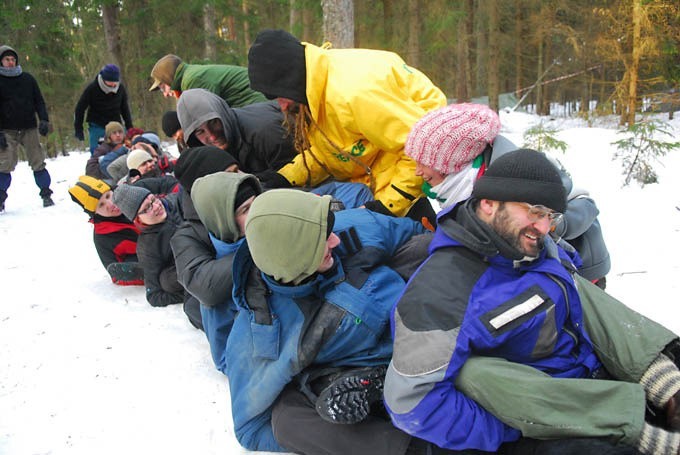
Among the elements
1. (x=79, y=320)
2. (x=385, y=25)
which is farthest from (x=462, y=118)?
(x=385, y=25)

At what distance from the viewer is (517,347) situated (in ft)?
5.07

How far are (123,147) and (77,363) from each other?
3.97 m

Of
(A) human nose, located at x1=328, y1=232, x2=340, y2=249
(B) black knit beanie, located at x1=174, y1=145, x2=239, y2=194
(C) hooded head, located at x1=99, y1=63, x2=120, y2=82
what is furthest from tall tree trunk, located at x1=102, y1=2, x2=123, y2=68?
(A) human nose, located at x1=328, y1=232, x2=340, y2=249

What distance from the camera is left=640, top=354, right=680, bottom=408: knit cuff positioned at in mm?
1485

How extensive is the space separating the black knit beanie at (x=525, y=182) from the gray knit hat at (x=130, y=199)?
258 cm

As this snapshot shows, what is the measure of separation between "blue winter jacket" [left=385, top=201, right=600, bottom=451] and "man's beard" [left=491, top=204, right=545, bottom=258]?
0.04 metres

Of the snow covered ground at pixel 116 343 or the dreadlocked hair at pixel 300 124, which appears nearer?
the snow covered ground at pixel 116 343

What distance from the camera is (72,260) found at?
14.9 ft

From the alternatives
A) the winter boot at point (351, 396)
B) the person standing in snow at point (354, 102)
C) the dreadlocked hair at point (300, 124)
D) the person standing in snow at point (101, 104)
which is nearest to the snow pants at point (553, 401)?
the winter boot at point (351, 396)

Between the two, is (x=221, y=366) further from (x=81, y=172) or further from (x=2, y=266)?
(x=81, y=172)

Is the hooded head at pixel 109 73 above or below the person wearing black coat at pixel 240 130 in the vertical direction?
above

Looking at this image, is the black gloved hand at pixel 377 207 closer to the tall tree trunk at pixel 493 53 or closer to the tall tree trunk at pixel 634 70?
the tall tree trunk at pixel 634 70

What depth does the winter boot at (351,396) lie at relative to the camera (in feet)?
5.24

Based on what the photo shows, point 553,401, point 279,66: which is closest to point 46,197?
point 279,66
